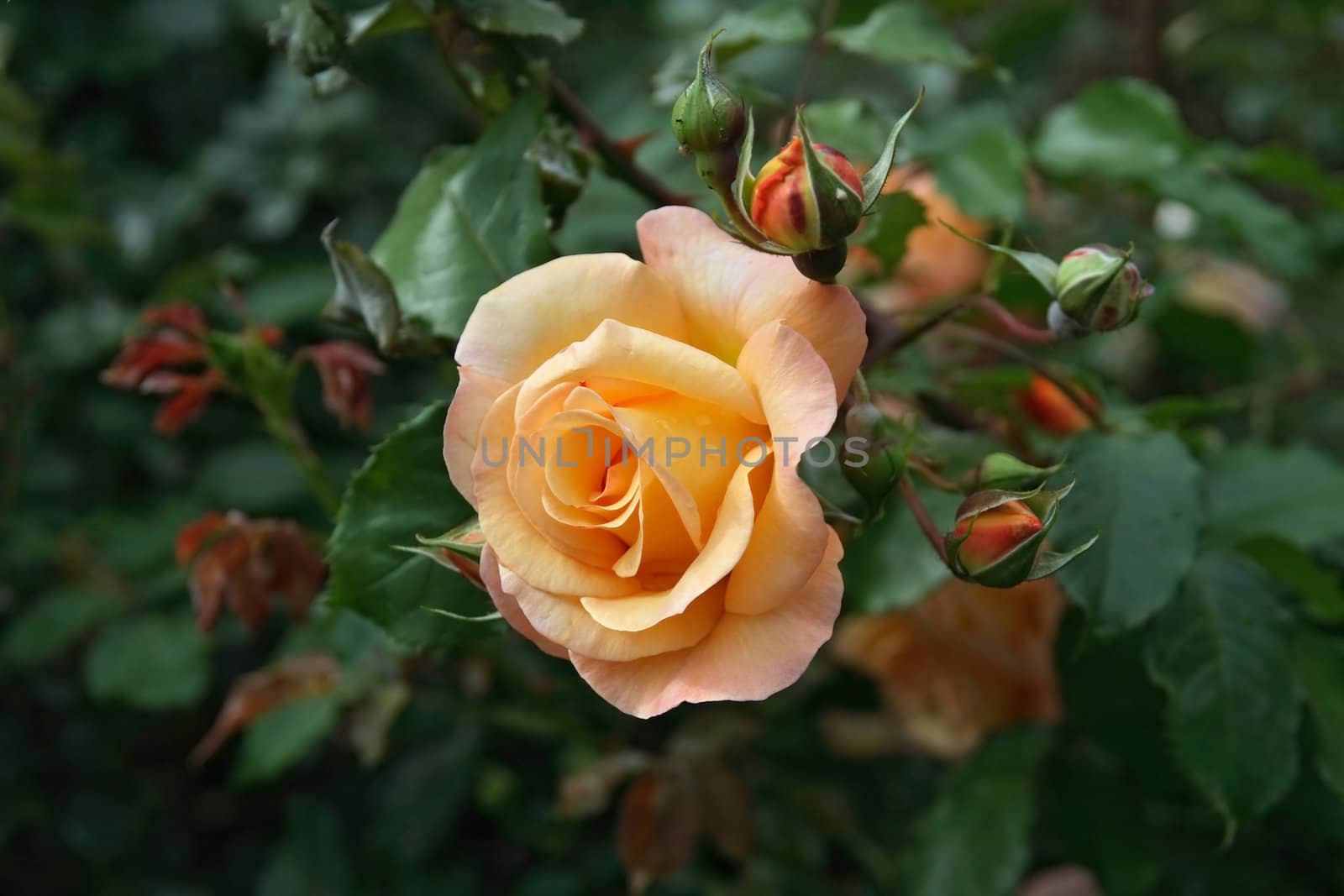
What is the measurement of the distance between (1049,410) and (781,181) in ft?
1.44

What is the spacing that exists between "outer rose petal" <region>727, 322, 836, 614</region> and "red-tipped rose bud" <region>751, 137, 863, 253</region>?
0.04 meters

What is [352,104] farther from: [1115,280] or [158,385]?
[1115,280]

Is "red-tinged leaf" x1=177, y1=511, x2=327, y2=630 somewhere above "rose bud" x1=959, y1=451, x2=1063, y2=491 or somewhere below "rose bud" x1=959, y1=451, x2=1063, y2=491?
below

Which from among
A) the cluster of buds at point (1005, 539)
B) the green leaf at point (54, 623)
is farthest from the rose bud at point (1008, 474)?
the green leaf at point (54, 623)

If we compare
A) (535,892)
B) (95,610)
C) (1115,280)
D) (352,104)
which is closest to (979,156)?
(1115,280)

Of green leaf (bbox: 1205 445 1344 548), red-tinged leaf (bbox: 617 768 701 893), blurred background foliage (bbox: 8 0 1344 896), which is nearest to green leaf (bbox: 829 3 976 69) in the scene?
blurred background foliage (bbox: 8 0 1344 896)

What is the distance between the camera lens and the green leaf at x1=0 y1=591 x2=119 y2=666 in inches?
43.3

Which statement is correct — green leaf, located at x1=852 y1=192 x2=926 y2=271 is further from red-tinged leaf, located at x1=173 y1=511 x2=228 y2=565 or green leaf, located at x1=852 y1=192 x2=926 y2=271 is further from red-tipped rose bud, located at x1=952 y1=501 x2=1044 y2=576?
red-tinged leaf, located at x1=173 y1=511 x2=228 y2=565

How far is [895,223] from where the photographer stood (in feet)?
2.53

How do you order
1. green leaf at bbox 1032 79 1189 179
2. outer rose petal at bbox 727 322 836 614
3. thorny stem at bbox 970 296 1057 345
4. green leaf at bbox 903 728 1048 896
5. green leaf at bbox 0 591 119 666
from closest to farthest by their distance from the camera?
outer rose petal at bbox 727 322 836 614 < thorny stem at bbox 970 296 1057 345 < green leaf at bbox 903 728 1048 896 < green leaf at bbox 1032 79 1189 179 < green leaf at bbox 0 591 119 666

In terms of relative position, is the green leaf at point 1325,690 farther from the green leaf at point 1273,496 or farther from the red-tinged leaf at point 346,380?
the red-tinged leaf at point 346,380

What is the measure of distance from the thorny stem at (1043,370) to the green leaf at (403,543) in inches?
12.1

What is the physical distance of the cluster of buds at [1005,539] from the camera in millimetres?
441

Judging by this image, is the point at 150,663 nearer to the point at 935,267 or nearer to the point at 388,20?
the point at 388,20
